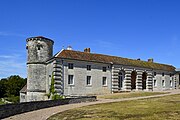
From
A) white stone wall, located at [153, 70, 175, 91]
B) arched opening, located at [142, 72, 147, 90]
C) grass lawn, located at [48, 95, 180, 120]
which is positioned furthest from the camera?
white stone wall, located at [153, 70, 175, 91]

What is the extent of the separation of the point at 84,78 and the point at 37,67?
7.21m

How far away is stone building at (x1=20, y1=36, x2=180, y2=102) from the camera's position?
105ft

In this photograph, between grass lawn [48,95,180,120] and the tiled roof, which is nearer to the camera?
grass lawn [48,95,180,120]

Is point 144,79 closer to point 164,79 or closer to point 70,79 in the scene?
point 164,79

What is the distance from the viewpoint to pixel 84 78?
3372 cm

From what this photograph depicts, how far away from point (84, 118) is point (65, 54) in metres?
19.9

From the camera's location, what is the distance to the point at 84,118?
44.2 feet

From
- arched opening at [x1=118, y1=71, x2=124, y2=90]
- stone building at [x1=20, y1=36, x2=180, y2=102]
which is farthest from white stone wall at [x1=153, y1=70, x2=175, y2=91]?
arched opening at [x1=118, y1=71, x2=124, y2=90]

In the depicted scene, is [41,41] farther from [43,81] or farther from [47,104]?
[47,104]

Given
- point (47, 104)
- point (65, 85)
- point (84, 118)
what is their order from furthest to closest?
point (65, 85) < point (47, 104) < point (84, 118)

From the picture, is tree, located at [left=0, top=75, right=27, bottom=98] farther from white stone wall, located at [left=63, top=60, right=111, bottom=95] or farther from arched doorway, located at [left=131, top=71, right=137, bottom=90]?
white stone wall, located at [left=63, top=60, right=111, bottom=95]

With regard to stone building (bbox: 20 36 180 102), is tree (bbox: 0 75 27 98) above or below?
below

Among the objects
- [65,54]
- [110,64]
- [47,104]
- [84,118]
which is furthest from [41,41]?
[84,118]

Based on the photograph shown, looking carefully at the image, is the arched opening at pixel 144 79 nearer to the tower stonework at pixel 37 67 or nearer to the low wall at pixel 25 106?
the tower stonework at pixel 37 67
